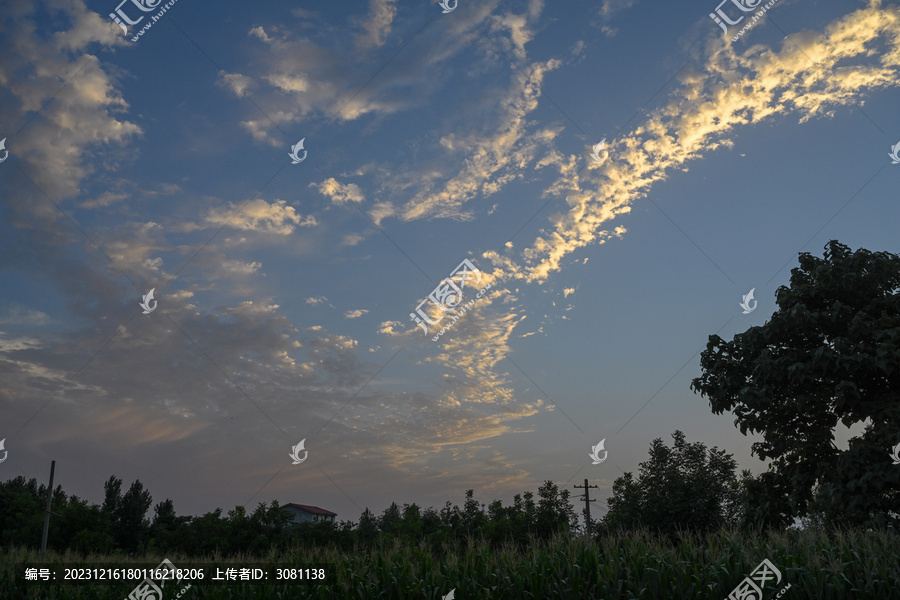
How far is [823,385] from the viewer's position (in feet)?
64.9

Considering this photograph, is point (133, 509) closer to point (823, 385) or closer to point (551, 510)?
point (551, 510)

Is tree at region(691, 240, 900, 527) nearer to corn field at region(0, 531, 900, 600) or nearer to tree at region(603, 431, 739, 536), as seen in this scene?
corn field at region(0, 531, 900, 600)

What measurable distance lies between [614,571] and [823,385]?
13419 millimetres

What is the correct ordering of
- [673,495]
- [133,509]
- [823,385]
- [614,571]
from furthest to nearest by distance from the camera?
[133,509]
[673,495]
[823,385]
[614,571]

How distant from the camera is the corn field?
9664 mm

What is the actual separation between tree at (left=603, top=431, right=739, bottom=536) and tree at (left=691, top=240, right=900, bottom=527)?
40.7ft

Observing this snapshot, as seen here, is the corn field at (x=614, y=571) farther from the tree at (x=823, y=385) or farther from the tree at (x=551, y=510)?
the tree at (x=551, y=510)

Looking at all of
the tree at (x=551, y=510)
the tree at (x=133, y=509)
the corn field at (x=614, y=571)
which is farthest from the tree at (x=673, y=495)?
the tree at (x=133, y=509)

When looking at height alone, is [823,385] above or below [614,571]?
above

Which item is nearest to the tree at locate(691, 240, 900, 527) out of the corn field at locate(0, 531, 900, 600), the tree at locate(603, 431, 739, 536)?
the corn field at locate(0, 531, 900, 600)

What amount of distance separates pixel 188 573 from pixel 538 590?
8993 millimetres

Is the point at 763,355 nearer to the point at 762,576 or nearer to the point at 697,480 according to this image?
the point at 762,576

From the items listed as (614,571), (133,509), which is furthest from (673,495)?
(133,509)

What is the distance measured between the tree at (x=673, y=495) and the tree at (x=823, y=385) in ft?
40.7
